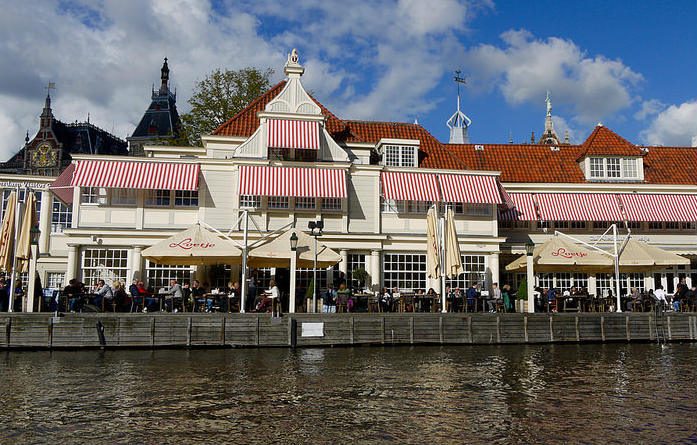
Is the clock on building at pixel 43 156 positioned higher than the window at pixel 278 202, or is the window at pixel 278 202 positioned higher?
the clock on building at pixel 43 156

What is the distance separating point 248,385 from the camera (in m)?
16.4

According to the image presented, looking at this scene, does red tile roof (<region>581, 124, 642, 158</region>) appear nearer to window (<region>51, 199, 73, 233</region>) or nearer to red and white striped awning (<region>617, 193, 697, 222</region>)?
red and white striped awning (<region>617, 193, 697, 222</region>)

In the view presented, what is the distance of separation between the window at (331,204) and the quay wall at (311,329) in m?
8.22

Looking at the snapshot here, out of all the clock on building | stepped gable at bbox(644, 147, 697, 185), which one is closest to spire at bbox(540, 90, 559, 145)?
stepped gable at bbox(644, 147, 697, 185)

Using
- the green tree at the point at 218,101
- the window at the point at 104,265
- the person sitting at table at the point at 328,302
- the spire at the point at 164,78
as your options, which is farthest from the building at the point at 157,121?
the person sitting at table at the point at 328,302

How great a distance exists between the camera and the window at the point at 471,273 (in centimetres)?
3256

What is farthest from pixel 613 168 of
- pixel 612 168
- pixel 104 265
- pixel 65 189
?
pixel 65 189

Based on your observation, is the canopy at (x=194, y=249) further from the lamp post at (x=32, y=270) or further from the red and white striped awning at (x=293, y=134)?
the red and white striped awning at (x=293, y=134)

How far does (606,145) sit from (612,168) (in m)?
1.41

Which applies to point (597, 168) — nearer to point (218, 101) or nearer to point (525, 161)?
point (525, 161)

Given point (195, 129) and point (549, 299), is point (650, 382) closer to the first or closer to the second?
point (549, 299)

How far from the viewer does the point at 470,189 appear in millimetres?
32656

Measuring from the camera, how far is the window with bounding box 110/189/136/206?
30531mm

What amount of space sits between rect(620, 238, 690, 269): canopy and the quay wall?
8.91 ft
